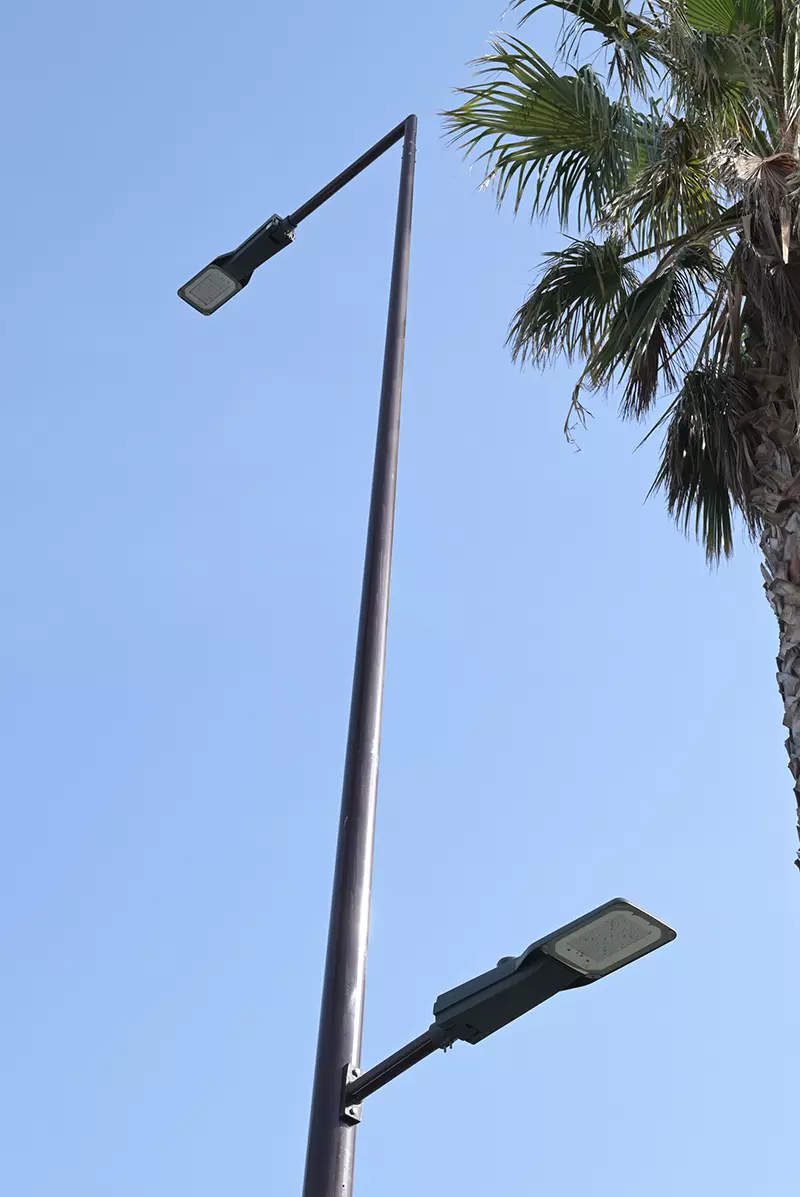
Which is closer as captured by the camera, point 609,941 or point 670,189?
point 609,941

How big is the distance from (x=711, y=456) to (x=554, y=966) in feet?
16.4

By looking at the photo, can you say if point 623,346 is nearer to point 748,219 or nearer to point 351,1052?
point 748,219

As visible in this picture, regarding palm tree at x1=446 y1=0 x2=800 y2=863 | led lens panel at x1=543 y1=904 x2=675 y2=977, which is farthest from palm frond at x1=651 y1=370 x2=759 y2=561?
led lens panel at x1=543 y1=904 x2=675 y2=977

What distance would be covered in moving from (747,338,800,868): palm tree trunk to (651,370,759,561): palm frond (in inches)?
3.9

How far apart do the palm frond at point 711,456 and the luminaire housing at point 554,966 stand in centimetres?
417

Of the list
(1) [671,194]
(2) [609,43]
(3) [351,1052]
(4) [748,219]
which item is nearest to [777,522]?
(4) [748,219]

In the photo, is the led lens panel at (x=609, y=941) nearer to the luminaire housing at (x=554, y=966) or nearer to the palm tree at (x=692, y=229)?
the luminaire housing at (x=554, y=966)

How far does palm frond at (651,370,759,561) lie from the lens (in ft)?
23.2

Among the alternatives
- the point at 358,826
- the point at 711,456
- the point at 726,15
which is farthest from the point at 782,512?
the point at 358,826

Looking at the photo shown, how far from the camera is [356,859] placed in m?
3.74

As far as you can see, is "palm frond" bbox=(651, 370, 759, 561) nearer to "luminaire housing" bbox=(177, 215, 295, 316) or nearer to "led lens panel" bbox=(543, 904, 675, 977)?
"luminaire housing" bbox=(177, 215, 295, 316)

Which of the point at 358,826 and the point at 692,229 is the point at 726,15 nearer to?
the point at 692,229

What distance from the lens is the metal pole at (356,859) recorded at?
3.26 m

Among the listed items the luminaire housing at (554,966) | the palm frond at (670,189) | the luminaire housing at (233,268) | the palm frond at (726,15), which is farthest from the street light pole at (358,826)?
the palm frond at (726,15)
